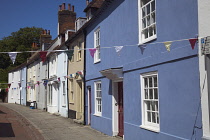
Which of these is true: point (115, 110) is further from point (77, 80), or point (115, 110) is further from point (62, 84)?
point (62, 84)

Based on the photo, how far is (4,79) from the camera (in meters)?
48.0

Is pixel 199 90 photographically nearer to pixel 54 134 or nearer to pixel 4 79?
pixel 54 134

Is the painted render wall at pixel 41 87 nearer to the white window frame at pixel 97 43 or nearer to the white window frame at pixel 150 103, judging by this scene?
the white window frame at pixel 97 43

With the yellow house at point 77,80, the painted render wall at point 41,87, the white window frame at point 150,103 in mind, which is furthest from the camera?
the painted render wall at point 41,87

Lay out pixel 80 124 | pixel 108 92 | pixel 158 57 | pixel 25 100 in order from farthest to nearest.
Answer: pixel 25 100 < pixel 80 124 < pixel 108 92 < pixel 158 57

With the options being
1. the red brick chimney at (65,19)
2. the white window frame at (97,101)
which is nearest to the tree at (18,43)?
the red brick chimney at (65,19)

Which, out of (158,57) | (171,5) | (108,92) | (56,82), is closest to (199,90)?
(158,57)

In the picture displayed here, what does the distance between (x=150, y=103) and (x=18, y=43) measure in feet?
155

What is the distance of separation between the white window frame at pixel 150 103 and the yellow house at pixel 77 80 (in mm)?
7400

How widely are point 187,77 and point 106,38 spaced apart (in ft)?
20.0

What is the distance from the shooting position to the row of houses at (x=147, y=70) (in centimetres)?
563

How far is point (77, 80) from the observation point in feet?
53.5

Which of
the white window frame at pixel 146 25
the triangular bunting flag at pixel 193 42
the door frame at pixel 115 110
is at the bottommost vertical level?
the door frame at pixel 115 110

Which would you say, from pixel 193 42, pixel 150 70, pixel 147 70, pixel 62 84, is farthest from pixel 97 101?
pixel 193 42
